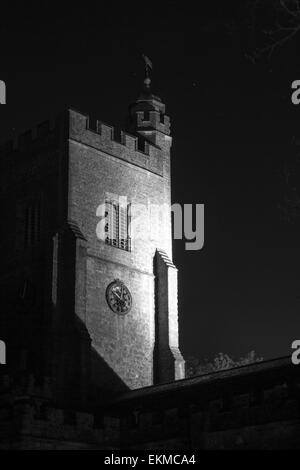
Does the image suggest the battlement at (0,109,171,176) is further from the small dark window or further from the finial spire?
the small dark window

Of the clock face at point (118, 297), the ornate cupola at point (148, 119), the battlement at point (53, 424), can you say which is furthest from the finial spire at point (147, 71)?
the battlement at point (53, 424)

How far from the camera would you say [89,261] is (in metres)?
48.1

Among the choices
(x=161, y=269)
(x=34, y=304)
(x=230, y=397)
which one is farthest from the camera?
(x=161, y=269)

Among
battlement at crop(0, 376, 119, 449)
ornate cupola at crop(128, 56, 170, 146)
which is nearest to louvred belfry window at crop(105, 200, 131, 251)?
ornate cupola at crop(128, 56, 170, 146)

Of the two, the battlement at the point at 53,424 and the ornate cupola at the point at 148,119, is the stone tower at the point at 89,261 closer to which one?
the ornate cupola at the point at 148,119

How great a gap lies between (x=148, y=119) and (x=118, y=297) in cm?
1272

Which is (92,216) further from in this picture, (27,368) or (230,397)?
(230,397)

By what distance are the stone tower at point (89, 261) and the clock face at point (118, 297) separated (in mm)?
63

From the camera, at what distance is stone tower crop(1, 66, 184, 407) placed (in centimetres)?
4578

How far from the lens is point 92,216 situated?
49219mm

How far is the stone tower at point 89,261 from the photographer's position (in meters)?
45.8
